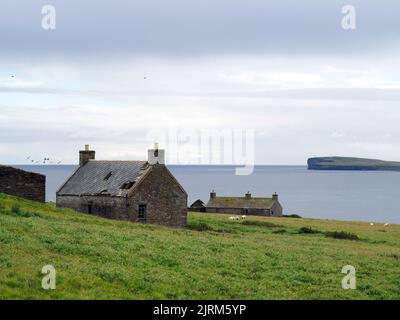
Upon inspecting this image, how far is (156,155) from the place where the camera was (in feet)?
206

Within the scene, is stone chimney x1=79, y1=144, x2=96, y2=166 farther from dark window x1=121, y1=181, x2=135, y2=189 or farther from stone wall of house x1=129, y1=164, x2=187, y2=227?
stone wall of house x1=129, y1=164, x2=187, y2=227

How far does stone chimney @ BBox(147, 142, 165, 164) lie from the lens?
62.3 m

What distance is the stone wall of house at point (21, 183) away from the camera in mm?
57844

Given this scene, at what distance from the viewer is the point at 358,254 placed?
138 ft

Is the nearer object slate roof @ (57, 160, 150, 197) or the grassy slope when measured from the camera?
the grassy slope

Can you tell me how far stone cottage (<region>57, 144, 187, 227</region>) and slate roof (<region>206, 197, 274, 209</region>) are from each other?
52133 millimetres

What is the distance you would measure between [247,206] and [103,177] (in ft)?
177

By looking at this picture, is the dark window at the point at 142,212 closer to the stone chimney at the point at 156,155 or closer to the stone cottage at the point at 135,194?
the stone cottage at the point at 135,194

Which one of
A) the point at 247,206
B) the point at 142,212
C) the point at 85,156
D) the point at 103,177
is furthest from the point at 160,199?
the point at 247,206

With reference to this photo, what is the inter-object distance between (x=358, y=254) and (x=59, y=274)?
2436cm
